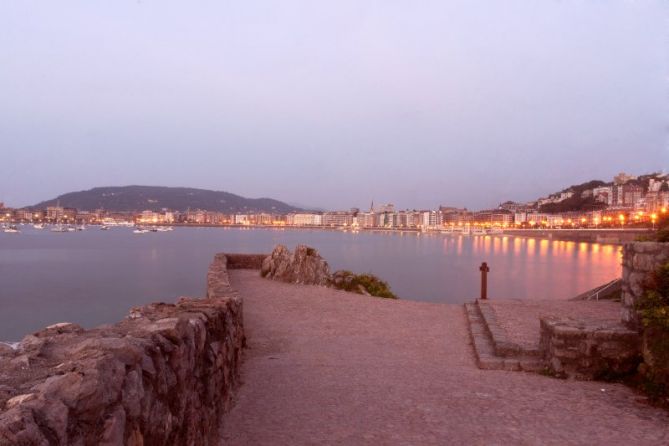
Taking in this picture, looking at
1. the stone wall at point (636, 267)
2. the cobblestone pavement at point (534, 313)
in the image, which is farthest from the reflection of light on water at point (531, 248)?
the stone wall at point (636, 267)

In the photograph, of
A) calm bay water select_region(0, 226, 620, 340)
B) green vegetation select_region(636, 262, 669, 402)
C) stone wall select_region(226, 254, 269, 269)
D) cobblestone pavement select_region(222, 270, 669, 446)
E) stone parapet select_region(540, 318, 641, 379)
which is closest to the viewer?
cobblestone pavement select_region(222, 270, 669, 446)

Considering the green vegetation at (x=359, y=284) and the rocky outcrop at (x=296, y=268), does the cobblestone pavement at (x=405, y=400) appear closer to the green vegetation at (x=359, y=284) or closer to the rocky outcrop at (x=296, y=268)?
the rocky outcrop at (x=296, y=268)

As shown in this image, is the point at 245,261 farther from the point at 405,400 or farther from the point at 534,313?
the point at 405,400

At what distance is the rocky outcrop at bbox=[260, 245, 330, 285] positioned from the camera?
47.3 feet

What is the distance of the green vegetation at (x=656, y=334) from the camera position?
5453mm

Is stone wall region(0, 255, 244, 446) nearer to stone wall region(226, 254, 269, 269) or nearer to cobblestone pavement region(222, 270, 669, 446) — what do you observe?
cobblestone pavement region(222, 270, 669, 446)

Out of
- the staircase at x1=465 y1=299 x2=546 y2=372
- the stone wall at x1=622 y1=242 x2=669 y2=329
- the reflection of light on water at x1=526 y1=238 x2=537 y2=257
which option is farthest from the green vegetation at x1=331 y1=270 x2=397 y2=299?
the reflection of light on water at x1=526 y1=238 x2=537 y2=257

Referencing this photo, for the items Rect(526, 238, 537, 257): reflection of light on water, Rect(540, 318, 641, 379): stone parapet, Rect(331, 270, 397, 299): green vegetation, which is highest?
Rect(540, 318, 641, 379): stone parapet

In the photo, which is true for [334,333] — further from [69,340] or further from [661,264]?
[69,340]

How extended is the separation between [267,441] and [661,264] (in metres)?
4.79

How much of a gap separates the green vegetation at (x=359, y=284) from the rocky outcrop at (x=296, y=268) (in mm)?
369

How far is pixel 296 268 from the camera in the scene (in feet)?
47.7

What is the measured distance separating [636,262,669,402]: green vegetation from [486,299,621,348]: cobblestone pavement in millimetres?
1619

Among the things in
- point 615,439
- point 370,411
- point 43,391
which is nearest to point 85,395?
point 43,391
